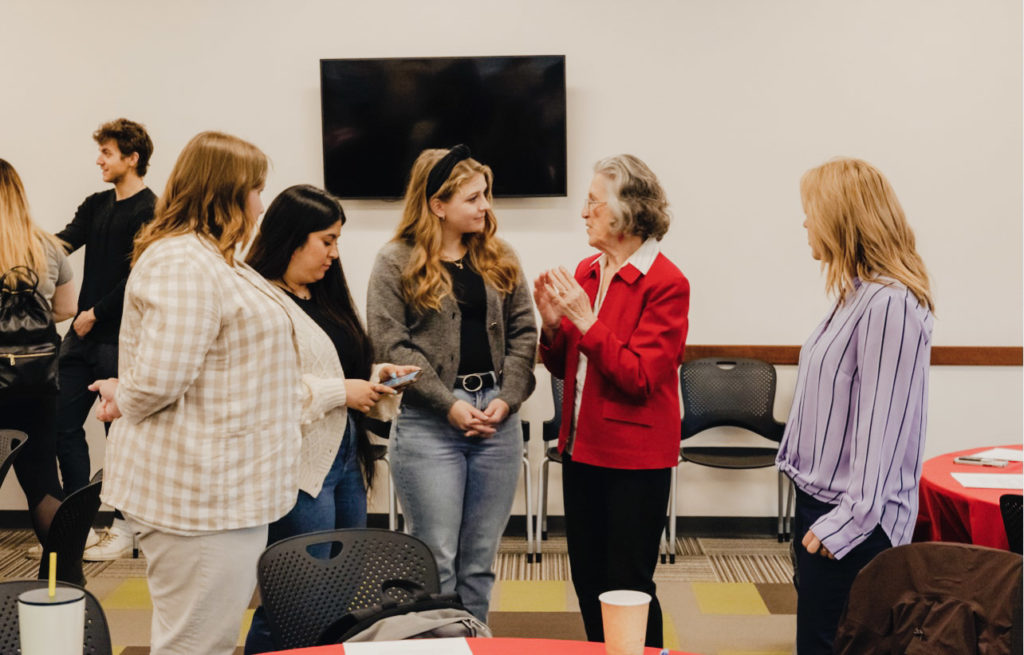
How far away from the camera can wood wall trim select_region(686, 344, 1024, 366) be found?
4.87 meters

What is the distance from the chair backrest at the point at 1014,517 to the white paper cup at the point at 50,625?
7.58 ft

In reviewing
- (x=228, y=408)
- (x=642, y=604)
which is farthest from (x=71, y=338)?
(x=642, y=604)

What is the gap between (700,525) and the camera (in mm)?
5086

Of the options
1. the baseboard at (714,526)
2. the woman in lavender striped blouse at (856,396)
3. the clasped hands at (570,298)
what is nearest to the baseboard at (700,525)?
the baseboard at (714,526)

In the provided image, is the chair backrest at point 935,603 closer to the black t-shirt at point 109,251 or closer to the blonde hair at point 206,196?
the blonde hair at point 206,196

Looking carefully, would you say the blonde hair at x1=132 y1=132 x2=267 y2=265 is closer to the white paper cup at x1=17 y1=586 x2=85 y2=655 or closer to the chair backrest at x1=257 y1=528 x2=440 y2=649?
the chair backrest at x1=257 y1=528 x2=440 y2=649

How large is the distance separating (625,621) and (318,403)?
1184 millimetres

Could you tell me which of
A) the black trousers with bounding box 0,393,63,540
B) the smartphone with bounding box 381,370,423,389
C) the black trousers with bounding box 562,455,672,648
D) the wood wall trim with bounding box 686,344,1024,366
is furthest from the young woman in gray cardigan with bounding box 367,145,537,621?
the wood wall trim with bounding box 686,344,1024,366

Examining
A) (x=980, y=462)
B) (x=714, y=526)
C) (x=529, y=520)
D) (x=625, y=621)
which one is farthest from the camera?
(x=714, y=526)

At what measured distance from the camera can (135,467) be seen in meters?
2.11

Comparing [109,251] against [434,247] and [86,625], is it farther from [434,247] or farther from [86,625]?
[86,625]

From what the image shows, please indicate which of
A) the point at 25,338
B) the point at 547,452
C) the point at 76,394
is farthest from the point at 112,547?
the point at 547,452

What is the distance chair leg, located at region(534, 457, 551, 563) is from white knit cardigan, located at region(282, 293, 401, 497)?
2.18 meters

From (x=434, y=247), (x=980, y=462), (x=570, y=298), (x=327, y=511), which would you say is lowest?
(x=980, y=462)
